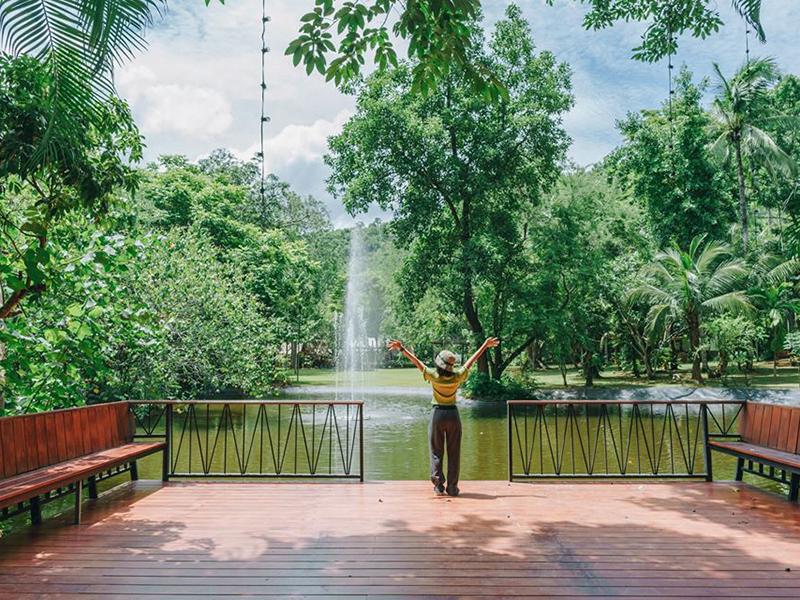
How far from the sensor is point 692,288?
22281 millimetres

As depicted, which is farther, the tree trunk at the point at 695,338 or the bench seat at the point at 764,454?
the tree trunk at the point at 695,338

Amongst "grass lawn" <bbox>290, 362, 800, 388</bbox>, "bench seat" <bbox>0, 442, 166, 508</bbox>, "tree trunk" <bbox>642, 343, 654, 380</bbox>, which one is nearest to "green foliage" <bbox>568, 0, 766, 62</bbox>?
"bench seat" <bbox>0, 442, 166, 508</bbox>

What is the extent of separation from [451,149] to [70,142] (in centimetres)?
1931

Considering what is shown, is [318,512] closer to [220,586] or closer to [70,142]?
[220,586]

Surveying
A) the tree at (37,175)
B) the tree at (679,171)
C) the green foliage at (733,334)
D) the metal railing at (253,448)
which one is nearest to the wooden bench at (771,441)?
the metal railing at (253,448)

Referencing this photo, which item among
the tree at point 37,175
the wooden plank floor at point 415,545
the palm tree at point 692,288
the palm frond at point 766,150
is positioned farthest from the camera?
the palm frond at point 766,150

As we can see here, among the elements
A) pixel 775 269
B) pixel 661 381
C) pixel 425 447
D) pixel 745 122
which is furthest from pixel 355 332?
pixel 425 447

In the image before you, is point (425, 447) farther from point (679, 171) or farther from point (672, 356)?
point (672, 356)

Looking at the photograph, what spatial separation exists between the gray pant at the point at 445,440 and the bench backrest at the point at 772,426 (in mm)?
3333

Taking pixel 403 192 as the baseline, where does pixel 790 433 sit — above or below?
below

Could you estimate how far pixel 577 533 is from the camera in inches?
209

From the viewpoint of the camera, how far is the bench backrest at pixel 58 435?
216 inches

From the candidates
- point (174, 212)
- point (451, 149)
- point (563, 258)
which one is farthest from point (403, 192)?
point (174, 212)

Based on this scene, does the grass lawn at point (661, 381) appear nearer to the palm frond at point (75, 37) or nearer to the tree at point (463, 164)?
the tree at point (463, 164)
